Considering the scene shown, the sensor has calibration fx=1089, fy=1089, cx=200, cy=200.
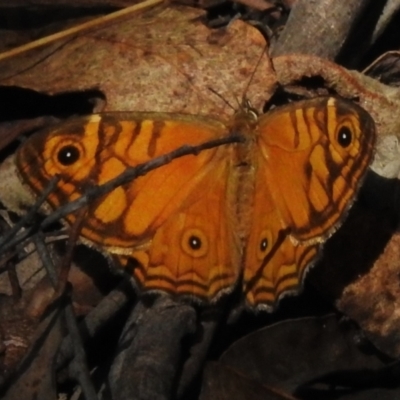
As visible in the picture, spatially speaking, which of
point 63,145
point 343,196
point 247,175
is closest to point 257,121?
point 247,175

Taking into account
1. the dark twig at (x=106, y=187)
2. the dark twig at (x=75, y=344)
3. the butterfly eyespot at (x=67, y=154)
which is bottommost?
the dark twig at (x=75, y=344)

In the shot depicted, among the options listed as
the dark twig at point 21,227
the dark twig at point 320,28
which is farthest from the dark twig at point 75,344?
the dark twig at point 320,28

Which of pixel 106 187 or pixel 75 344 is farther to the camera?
pixel 75 344

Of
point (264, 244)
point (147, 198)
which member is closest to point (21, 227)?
point (147, 198)

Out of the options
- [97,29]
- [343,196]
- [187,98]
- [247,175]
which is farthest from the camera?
[97,29]

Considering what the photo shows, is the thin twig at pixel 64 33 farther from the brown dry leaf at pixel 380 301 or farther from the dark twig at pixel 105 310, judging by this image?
the brown dry leaf at pixel 380 301

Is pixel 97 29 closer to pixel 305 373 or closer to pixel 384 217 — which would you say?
pixel 384 217

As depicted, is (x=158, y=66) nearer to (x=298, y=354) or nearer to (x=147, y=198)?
(x=147, y=198)
